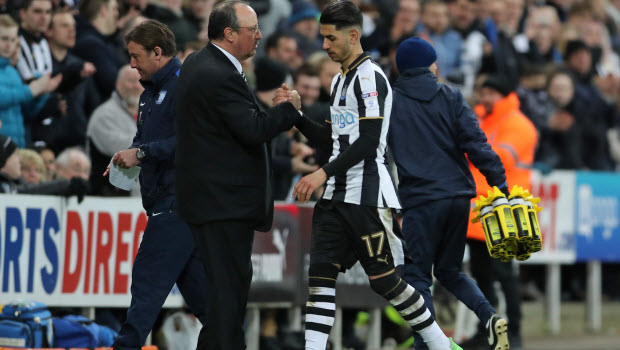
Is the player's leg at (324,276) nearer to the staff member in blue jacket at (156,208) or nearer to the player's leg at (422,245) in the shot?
the staff member in blue jacket at (156,208)

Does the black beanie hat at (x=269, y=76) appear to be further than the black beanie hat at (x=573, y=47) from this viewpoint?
No

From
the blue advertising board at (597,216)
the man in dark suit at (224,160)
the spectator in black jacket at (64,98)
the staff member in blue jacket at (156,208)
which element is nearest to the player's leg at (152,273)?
the staff member in blue jacket at (156,208)

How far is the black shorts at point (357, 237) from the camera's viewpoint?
7484mm

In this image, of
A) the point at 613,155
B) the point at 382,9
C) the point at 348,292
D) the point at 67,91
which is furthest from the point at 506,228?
the point at 613,155

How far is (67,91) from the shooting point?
1068cm

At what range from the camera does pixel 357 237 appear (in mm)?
7504

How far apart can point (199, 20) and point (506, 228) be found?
5.33m

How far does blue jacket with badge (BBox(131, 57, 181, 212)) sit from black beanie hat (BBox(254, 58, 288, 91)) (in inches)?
141

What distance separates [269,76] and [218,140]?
14.5 feet

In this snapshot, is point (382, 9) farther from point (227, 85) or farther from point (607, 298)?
point (227, 85)

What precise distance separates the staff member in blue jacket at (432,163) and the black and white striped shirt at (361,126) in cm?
82

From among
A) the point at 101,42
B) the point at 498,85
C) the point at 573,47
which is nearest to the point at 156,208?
the point at 101,42

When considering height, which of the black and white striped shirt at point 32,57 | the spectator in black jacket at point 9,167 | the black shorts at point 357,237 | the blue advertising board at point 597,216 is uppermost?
the black and white striped shirt at point 32,57

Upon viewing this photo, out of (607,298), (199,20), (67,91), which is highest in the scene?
(199,20)
